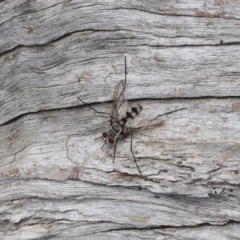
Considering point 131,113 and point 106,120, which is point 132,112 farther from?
point 106,120

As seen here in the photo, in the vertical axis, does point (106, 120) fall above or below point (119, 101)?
below

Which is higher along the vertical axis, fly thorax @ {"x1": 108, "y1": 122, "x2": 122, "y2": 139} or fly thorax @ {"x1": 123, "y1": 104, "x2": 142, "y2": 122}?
fly thorax @ {"x1": 123, "y1": 104, "x2": 142, "y2": 122}

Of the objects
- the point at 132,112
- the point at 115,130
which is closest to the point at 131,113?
the point at 132,112

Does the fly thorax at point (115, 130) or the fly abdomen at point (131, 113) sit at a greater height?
the fly abdomen at point (131, 113)

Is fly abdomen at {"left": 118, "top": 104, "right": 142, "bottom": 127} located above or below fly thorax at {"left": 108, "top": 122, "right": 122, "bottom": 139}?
above

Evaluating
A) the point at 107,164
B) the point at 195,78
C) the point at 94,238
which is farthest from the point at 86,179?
the point at 195,78
